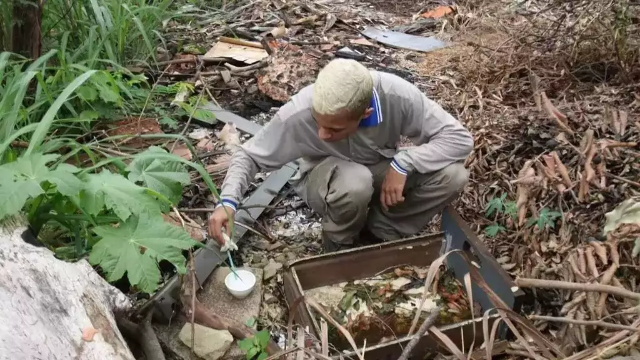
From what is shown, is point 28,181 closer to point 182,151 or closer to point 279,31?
point 182,151

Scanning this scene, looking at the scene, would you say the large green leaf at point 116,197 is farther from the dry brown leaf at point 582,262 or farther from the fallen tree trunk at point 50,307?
the dry brown leaf at point 582,262

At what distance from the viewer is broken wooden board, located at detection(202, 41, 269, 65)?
477 centimetres

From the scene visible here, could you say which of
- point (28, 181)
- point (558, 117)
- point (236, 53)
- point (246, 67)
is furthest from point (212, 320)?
point (236, 53)

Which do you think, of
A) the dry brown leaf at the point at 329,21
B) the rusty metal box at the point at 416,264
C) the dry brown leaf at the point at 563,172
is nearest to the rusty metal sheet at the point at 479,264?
the rusty metal box at the point at 416,264

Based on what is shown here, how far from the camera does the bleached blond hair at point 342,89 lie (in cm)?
234

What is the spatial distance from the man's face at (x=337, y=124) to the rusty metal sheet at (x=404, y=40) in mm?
3081

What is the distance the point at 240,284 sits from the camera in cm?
260

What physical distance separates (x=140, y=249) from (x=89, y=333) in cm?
47

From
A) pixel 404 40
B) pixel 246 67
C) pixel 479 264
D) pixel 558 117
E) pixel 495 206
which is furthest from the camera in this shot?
pixel 404 40

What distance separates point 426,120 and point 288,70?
1902 mm

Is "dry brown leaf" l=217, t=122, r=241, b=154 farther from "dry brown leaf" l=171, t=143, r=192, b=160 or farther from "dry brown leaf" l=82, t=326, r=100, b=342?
"dry brown leaf" l=82, t=326, r=100, b=342

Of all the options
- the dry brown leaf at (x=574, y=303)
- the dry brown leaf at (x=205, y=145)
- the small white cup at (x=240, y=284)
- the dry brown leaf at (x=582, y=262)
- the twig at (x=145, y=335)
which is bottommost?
the dry brown leaf at (x=205, y=145)

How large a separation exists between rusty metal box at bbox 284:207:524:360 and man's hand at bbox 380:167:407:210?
19 cm

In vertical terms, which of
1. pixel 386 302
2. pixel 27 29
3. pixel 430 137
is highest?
pixel 27 29
